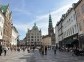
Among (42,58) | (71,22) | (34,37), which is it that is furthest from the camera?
(34,37)

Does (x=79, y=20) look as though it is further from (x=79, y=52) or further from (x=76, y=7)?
(x=79, y=52)

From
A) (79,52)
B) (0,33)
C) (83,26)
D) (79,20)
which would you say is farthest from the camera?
(0,33)

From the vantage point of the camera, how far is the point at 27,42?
17350 centimetres

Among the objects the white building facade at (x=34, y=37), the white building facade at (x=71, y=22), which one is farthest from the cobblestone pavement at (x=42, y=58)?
the white building facade at (x=34, y=37)

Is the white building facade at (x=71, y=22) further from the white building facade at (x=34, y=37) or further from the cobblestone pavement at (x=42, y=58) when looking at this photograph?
the white building facade at (x=34, y=37)

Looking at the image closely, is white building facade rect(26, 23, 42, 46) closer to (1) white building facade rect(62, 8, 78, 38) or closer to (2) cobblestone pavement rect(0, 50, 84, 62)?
(1) white building facade rect(62, 8, 78, 38)

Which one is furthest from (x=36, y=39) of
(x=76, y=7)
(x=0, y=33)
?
(x=76, y=7)

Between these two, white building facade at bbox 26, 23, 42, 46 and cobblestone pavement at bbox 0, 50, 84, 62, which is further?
white building facade at bbox 26, 23, 42, 46

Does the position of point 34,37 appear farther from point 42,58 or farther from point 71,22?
point 42,58

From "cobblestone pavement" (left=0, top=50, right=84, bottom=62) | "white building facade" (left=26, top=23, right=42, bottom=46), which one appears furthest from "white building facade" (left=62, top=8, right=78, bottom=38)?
"white building facade" (left=26, top=23, right=42, bottom=46)

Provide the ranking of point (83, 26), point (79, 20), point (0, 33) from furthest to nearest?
point (0, 33) < point (79, 20) < point (83, 26)

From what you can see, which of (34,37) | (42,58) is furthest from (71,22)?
(34,37)

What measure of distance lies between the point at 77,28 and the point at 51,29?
127 meters

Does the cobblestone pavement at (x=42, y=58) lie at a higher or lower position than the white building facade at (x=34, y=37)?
lower
